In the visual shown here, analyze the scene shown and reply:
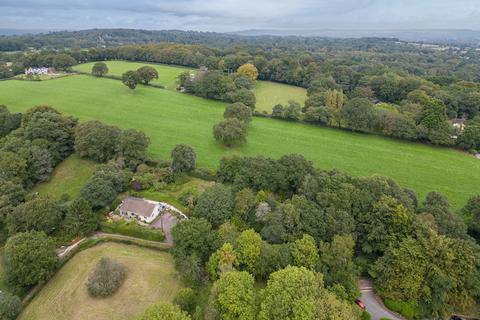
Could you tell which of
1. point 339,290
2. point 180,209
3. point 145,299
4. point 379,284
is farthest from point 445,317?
point 180,209

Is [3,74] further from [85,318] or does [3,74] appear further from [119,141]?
[85,318]

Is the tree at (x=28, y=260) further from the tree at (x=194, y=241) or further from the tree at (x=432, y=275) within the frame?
the tree at (x=432, y=275)

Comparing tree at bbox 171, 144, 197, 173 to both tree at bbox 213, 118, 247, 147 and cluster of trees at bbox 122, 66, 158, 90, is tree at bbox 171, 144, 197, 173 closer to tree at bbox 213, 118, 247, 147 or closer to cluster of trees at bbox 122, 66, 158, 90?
tree at bbox 213, 118, 247, 147

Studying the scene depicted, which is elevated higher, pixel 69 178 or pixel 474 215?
pixel 474 215

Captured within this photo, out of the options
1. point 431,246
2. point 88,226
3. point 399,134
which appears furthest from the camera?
point 399,134

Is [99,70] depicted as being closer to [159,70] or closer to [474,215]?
[159,70]

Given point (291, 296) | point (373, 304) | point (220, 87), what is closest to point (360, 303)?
point (373, 304)
